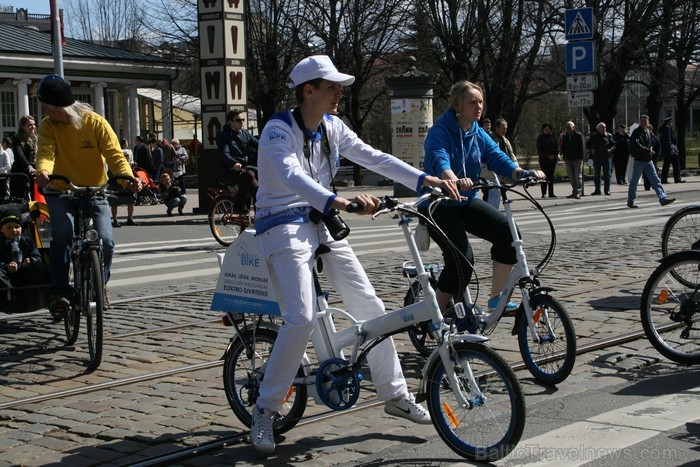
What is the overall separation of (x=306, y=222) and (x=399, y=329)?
659 mm

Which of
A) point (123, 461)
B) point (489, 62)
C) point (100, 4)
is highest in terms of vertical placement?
point (100, 4)

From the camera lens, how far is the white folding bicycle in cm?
457

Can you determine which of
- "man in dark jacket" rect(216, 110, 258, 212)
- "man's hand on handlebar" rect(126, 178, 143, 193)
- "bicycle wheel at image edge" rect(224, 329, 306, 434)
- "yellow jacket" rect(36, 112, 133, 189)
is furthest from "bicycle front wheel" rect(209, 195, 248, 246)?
"bicycle wheel at image edge" rect(224, 329, 306, 434)

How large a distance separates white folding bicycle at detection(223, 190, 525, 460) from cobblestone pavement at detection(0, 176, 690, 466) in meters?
0.18

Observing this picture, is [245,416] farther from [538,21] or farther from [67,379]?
[538,21]

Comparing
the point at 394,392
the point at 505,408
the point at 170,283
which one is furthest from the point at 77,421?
the point at 170,283

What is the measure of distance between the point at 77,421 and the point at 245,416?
3.29 feet

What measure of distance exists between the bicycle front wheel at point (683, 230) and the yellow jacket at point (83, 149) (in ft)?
15.4

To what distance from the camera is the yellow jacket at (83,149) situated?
745cm

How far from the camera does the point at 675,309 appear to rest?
21.7ft

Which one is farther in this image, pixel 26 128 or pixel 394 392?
pixel 26 128

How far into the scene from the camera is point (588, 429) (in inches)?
202

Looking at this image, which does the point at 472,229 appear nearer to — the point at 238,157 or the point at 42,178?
the point at 42,178

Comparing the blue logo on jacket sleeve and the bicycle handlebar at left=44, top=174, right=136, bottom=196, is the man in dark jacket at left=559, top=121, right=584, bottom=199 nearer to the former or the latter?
the bicycle handlebar at left=44, top=174, right=136, bottom=196
